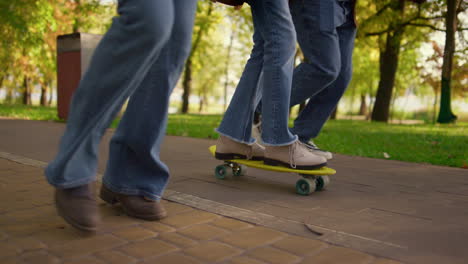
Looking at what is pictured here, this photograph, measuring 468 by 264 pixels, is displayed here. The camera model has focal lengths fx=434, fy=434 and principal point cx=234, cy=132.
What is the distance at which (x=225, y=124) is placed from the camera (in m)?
3.32

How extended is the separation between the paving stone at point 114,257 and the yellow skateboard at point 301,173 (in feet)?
4.82

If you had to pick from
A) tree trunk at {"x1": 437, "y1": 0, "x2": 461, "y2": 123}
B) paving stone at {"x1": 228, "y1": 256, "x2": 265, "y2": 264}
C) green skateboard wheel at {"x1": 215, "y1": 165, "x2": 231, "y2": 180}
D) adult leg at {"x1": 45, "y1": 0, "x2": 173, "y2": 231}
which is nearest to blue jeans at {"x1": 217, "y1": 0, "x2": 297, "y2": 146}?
green skateboard wheel at {"x1": 215, "y1": 165, "x2": 231, "y2": 180}

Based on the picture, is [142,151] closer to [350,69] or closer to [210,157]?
[350,69]

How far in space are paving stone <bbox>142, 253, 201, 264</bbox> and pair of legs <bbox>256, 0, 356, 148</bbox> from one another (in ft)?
5.98

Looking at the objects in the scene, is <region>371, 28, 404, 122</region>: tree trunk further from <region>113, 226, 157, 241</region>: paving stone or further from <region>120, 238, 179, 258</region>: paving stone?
<region>120, 238, 179, 258</region>: paving stone

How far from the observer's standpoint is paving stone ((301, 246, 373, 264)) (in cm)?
175

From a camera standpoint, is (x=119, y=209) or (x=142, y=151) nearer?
(x=142, y=151)

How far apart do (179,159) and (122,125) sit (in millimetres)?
2150

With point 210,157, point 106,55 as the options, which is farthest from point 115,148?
point 210,157

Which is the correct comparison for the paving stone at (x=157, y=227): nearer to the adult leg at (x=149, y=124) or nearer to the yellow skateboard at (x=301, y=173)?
the adult leg at (x=149, y=124)

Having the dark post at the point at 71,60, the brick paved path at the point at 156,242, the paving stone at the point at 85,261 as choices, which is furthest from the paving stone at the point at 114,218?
the dark post at the point at 71,60

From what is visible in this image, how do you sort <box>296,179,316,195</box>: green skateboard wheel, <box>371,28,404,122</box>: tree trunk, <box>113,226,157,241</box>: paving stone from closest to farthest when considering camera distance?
<box>113,226,157,241</box>: paving stone
<box>296,179,316,195</box>: green skateboard wheel
<box>371,28,404,122</box>: tree trunk

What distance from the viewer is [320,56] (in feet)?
10.5

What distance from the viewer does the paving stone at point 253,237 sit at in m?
1.94
